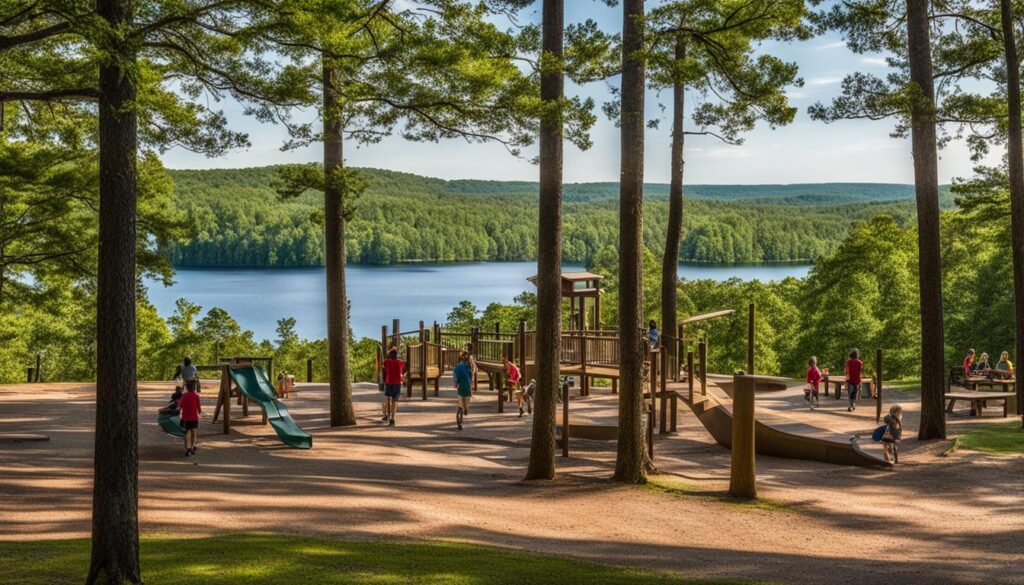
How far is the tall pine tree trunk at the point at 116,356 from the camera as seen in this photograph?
7.67 meters

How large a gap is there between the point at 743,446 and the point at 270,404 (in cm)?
943

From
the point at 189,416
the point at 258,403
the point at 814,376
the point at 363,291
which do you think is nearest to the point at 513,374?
the point at 258,403

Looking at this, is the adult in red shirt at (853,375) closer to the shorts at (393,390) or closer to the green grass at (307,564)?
the shorts at (393,390)

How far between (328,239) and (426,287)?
114905 millimetres

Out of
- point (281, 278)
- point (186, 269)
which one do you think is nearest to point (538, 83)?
point (281, 278)

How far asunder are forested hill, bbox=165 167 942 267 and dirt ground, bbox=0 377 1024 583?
9619 cm

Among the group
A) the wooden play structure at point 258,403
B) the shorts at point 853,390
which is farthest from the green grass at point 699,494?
the shorts at point 853,390

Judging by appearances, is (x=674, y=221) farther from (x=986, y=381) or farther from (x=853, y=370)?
(x=986, y=381)

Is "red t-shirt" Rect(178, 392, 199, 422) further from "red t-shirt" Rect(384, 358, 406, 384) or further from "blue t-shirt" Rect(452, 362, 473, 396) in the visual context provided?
"blue t-shirt" Rect(452, 362, 473, 396)

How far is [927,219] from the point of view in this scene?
739 inches

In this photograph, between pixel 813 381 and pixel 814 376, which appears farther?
pixel 813 381

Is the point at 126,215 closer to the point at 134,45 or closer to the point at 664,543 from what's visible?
the point at 134,45

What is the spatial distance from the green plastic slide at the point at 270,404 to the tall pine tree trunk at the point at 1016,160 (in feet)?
A: 50.8

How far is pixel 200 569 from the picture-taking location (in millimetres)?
8195
